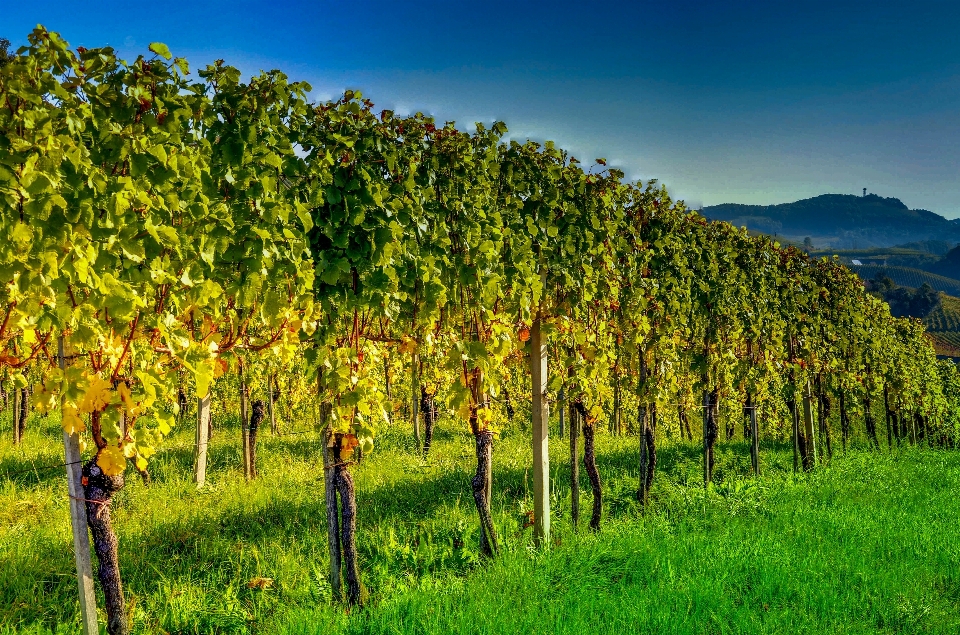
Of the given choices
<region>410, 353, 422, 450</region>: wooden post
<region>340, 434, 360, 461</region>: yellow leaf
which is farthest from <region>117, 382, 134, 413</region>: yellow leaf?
<region>410, 353, 422, 450</region>: wooden post

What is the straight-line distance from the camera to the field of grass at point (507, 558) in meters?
4.29

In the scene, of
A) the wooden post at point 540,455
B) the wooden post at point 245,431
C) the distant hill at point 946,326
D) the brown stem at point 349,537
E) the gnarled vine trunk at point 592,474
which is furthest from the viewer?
the distant hill at point 946,326

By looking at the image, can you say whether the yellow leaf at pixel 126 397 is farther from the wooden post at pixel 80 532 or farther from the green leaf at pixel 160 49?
the green leaf at pixel 160 49

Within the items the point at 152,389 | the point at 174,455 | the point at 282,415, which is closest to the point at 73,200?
the point at 152,389

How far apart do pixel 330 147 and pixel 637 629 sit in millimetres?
4105

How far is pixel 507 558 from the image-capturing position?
5.39 meters

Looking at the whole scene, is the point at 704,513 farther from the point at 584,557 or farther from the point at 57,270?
the point at 57,270

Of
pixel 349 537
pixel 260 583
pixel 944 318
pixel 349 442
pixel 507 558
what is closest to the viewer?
pixel 349 442

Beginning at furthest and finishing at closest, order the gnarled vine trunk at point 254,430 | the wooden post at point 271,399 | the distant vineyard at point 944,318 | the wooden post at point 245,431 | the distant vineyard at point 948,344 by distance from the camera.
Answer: the distant vineyard at point 944,318, the distant vineyard at point 948,344, the wooden post at point 271,399, the gnarled vine trunk at point 254,430, the wooden post at point 245,431

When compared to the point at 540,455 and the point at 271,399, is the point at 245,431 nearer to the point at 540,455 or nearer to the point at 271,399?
the point at 271,399

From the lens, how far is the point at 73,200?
3.03m

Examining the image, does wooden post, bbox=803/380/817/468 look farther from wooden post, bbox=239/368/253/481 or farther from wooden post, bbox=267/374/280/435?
wooden post, bbox=267/374/280/435

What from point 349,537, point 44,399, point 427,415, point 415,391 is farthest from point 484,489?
point 427,415

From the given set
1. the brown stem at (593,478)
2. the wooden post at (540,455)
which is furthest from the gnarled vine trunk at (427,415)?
the wooden post at (540,455)
